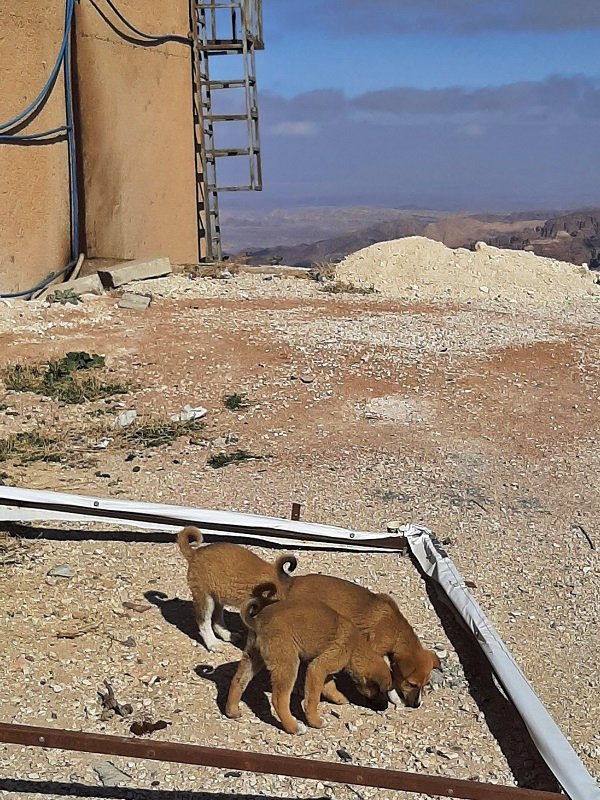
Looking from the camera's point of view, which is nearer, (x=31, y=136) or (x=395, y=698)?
(x=395, y=698)

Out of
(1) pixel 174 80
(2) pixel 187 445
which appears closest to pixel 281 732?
(2) pixel 187 445

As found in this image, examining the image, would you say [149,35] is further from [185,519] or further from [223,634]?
[223,634]

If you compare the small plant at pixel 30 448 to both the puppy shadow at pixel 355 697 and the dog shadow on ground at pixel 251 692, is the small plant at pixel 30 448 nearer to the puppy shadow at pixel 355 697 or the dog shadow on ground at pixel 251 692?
the dog shadow on ground at pixel 251 692

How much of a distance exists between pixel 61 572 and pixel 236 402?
9.93ft

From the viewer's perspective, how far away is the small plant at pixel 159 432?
21.3ft

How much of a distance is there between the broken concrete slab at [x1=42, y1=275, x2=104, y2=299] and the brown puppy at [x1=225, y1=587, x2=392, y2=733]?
8.02 metres

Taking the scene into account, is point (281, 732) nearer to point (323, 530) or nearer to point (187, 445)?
point (323, 530)

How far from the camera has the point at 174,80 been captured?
45.5 feet

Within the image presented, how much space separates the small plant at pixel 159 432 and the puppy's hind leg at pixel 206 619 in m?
2.75

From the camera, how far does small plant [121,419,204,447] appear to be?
21.3 ft

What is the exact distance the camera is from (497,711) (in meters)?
3.54

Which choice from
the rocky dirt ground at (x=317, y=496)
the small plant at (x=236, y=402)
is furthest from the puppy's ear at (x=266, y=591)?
the small plant at (x=236, y=402)

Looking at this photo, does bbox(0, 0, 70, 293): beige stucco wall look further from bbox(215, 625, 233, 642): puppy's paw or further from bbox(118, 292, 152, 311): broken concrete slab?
bbox(215, 625, 233, 642): puppy's paw

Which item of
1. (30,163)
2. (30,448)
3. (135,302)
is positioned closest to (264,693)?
(30,448)
